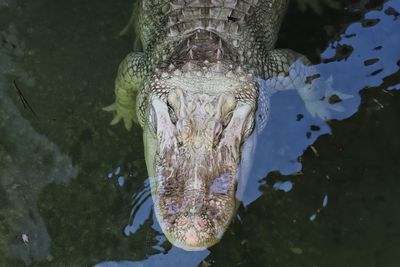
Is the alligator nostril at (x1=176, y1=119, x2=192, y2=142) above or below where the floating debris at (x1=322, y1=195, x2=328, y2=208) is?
above

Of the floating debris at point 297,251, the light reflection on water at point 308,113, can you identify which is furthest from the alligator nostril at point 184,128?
the floating debris at point 297,251

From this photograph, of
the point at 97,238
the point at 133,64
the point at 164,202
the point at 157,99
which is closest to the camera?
the point at 164,202

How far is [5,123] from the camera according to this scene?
4.47m

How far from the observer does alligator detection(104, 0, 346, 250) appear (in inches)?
125

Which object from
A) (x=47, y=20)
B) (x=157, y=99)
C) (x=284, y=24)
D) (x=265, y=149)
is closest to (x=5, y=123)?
(x=47, y=20)

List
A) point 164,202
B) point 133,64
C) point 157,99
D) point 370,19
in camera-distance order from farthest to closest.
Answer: point 370,19 → point 133,64 → point 157,99 → point 164,202

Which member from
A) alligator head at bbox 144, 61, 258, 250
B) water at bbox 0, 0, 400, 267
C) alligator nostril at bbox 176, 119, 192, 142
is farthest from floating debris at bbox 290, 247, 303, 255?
alligator nostril at bbox 176, 119, 192, 142

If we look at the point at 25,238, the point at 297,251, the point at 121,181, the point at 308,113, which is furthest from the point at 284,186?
the point at 25,238

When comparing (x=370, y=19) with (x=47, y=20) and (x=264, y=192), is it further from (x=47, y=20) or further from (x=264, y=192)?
(x=47, y=20)

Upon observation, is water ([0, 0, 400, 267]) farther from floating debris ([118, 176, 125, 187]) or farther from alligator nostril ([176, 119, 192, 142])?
alligator nostril ([176, 119, 192, 142])

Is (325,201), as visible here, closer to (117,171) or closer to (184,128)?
(184,128)

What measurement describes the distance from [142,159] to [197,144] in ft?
3.56

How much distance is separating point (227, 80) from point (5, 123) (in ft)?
6.27

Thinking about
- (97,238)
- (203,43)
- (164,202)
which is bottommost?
(97,238)
